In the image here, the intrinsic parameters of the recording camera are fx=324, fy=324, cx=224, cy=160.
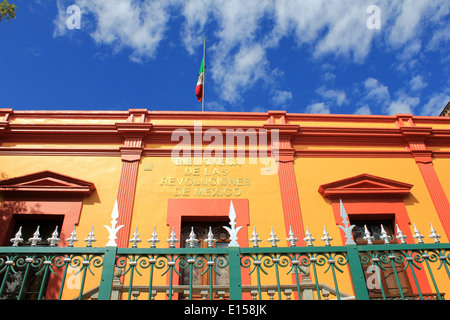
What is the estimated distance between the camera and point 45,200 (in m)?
6.83

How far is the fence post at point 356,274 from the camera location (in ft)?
10.4

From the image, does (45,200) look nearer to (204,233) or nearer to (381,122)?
(204,233)

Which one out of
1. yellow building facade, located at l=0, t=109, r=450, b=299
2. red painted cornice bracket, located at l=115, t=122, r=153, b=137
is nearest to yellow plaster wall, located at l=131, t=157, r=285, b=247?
yellow building facade, located at l=0, t=109, r=450, b=299

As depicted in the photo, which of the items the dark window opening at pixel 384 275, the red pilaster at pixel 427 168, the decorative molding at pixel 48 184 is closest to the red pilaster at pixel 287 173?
the dark window opening at pixel 384 275

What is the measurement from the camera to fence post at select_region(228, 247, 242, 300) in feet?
10.1

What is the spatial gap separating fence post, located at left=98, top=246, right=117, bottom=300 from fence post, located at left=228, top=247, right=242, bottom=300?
117cm

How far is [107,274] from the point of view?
3.21m

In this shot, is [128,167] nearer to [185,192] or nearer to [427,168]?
[185,192]

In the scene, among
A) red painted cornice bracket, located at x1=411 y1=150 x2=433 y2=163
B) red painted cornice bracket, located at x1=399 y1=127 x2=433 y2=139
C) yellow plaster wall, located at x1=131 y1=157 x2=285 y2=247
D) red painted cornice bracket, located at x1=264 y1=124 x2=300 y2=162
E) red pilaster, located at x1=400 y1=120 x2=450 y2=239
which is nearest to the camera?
yellow plaster wall, located at x1=131 y1=157 x2=285 y2=247

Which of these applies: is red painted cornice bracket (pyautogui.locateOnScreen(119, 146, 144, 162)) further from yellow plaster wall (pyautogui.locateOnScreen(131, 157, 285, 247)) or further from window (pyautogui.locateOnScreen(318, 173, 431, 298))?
window (pyautogui.locateOnScreen(318, 173, 431, 298))

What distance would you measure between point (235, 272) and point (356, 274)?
1.22 metres

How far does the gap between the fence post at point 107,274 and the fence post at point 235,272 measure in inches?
46.2

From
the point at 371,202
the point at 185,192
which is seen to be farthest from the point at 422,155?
the point at 185,192

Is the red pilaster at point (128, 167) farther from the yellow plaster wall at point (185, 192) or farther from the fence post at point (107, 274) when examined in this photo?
the fence post at point (107, 274)
